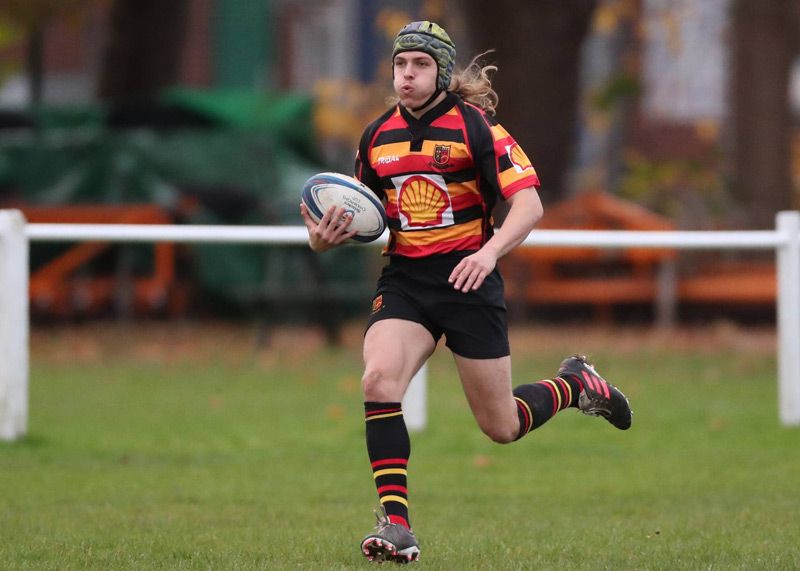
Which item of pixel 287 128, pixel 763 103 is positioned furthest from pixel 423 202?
pixel 287 128

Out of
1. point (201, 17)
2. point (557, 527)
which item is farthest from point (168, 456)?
point (201, 17)

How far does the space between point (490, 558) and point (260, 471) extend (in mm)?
2955

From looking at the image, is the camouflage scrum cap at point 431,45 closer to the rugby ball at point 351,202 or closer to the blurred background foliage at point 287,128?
the rugby ball at point 351,202

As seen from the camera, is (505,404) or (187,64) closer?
(505,404)

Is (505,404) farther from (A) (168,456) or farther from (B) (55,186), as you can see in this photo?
(B) (55,186)

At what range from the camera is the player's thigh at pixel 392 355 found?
608cm

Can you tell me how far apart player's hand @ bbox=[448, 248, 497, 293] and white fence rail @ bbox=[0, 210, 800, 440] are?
→ 340cm

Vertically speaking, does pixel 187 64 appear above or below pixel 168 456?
above

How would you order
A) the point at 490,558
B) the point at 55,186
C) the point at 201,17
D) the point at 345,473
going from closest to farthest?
the point at 490,558 → the point at 345,473 → the point at 55,186 → the point at 201,17

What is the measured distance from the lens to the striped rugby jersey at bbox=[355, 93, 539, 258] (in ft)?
20.5

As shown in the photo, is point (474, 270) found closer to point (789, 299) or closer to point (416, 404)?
point (416, 404)

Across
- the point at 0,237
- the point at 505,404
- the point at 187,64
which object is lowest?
the point at 505,404

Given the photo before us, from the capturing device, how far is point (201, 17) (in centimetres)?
3903

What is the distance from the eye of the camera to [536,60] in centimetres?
1895
